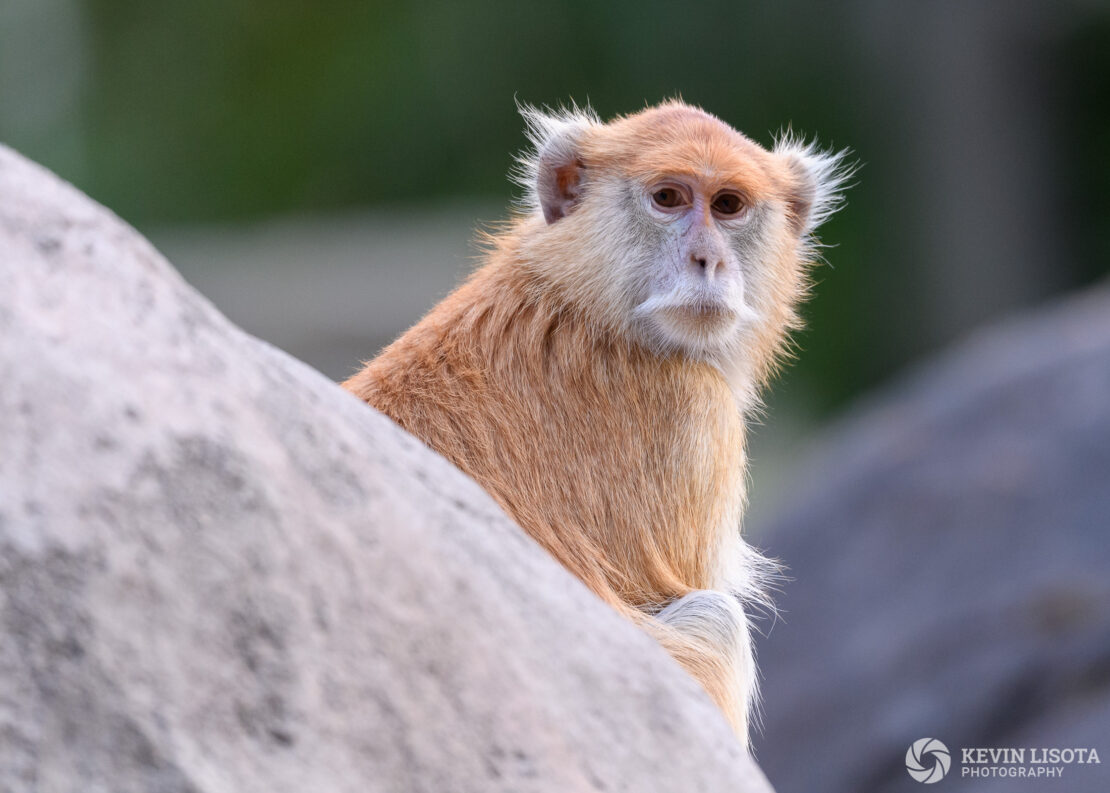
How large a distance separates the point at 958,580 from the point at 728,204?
477 centimetres

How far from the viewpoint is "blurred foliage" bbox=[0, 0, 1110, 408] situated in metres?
17.6

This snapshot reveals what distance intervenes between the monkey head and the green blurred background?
1072 centimetres

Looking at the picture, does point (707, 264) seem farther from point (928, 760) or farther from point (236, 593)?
point (928, 760)

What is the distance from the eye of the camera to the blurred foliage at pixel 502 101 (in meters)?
17.6

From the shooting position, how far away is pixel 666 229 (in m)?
4.14

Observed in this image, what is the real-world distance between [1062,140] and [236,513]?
1705 cm

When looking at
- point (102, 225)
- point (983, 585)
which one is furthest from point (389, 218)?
point (102, 225)

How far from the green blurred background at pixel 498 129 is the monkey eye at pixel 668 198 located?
35.9 feet

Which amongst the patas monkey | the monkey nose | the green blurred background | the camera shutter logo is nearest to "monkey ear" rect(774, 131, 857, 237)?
the patas monkey

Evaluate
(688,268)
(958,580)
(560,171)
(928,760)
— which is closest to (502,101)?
(958,580)

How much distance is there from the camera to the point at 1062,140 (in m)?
17.5

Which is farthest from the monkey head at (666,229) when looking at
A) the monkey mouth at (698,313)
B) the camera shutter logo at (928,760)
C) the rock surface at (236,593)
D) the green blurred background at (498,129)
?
the green blurred background at (498,129)

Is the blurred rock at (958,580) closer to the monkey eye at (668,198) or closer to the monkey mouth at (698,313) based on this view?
the monkey mouth at (698,313)

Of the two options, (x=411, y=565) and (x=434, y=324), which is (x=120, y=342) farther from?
(x=434, y=324)
